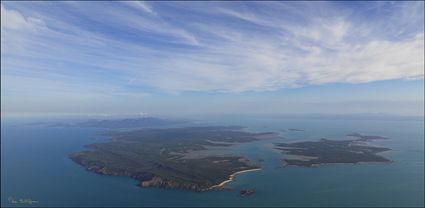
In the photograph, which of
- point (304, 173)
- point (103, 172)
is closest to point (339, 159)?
point (304, 173)

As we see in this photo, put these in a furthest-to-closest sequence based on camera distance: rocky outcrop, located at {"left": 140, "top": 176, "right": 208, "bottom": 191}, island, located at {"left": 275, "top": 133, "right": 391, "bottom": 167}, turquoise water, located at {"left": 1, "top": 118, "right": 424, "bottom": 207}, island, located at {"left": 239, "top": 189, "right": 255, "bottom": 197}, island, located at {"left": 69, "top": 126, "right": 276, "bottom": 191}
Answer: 1. island, located at {"left": 275, "top": 133, "right": 391, "bottom": 167}
2. island, located at {"left": 69, "top": 126, "right": 276, "bottom": 191}
3. rocky outcrop, located at {"left": 140, "top": 176, "right": 208, "bottom": 191}
4. island, located at {"left": 239, "top": 189, "right": 255, "bottom": 197}
5. turquoise water, located at {"left": 1, "top": 118, "right": 424, "bottom": 207}

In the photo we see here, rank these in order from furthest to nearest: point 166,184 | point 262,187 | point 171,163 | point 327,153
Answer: point 327,153 → point 171,163 → point 166,184 → point 262,187

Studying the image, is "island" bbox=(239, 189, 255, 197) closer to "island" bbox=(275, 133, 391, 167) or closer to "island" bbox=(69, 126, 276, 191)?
"island" bbox=(69, 126, 276, 191)

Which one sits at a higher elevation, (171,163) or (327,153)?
(327,153)

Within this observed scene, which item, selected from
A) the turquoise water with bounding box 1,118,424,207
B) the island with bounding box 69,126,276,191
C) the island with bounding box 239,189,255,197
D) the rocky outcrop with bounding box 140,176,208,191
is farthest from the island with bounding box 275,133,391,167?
the rocky outcrop with bounding box 140,176,208,191

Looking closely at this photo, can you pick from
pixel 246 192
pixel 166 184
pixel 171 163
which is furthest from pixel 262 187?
pixel 171 163

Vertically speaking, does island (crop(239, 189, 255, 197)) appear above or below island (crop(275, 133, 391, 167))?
below

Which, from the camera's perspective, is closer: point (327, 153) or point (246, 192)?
point (246, 192)

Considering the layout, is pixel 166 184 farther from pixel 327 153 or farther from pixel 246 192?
pixel 327 153

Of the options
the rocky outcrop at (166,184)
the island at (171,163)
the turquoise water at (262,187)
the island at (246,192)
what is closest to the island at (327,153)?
the turquoise water at (262,187)

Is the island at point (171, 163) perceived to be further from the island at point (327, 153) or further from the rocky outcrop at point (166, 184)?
the island at point (327, 153)

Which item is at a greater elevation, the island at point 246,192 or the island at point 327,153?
the island at point 327,153

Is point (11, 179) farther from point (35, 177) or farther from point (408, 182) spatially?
point (408, 182)
